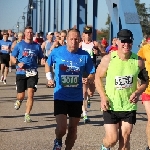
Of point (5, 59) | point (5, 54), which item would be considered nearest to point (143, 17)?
point (5, 54)

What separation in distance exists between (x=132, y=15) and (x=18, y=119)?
373 inches

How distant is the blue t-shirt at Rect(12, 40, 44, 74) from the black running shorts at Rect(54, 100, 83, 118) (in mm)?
3580

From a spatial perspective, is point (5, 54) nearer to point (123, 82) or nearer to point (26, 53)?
point (26, 53)

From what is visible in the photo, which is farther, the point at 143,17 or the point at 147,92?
the point at 143,17

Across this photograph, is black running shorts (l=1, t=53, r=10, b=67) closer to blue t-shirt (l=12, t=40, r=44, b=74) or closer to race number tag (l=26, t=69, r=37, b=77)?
blue t-shirt (l=12, t=40, r=44, b=74)

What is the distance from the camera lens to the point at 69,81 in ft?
24.8

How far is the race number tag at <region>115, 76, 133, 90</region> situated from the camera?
22.1ft

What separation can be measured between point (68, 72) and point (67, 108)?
493mm

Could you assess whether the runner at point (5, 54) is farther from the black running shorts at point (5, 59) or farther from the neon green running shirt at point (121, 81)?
the neon green running shirt at point (121, 81)

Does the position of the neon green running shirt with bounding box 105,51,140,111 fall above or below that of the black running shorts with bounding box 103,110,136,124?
above

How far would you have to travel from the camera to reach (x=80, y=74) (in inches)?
303

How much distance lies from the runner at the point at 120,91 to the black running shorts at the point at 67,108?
0.84 meters

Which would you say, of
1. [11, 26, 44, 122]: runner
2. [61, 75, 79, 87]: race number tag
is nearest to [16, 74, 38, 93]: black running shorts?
[11, 26, 44, 122]: runner

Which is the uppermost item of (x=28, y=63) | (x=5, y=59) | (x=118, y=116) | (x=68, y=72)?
(x=5, y=59)
